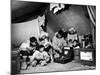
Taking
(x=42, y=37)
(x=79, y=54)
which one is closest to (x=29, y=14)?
(x=42, y=37)

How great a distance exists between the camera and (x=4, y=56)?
192 cm

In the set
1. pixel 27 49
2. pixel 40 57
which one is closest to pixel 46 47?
pixel 40 57

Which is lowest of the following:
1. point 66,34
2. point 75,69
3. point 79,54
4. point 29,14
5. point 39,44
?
point 75,69

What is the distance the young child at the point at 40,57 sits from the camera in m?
2.15

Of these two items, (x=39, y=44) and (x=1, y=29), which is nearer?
(x=1, y=29)

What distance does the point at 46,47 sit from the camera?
2191 millimetres

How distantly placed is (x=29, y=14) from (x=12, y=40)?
1.41 feet

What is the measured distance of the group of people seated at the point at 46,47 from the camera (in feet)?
6.95

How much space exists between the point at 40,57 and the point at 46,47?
17 cm

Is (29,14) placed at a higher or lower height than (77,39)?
higher

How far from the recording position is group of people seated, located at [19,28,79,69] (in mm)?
2117

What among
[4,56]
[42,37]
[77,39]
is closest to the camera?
[4,56]

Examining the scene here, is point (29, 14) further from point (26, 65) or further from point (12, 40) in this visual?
point (26, 65)

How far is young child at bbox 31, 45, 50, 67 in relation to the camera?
2.15 m
